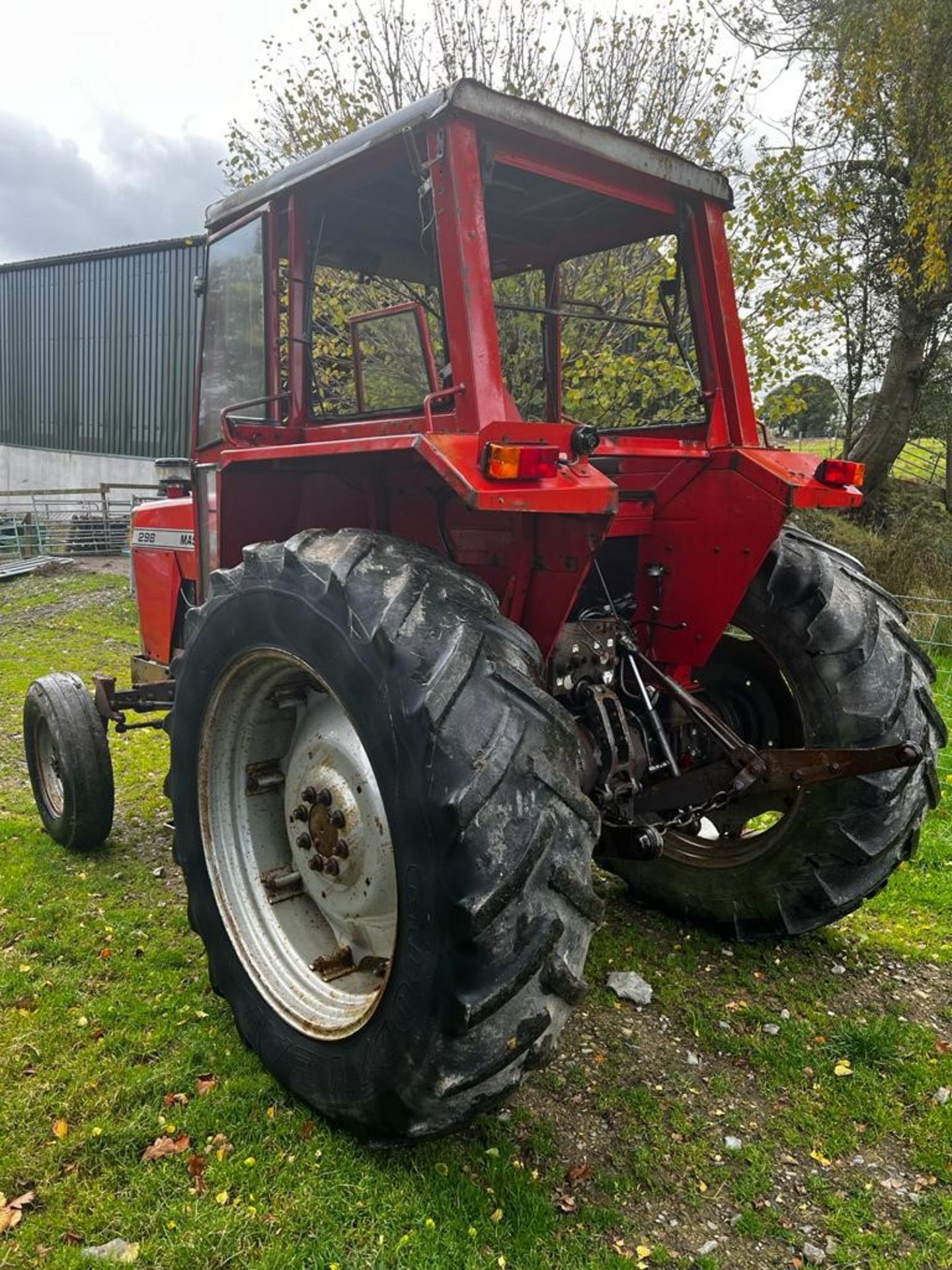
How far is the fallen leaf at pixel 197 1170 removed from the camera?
2.37m

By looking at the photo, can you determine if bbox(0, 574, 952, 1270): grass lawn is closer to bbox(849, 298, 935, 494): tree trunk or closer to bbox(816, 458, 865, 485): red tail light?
bbox(816, 458, 865, 485): red tail light

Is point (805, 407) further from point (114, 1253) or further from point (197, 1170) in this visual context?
point (114, 1253)

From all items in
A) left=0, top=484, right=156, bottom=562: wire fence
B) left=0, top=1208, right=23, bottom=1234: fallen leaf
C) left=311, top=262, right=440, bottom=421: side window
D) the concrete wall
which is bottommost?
left=0, top=1208, right=23, bottom=1234: fallen leaf

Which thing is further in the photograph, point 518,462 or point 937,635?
point 937,635

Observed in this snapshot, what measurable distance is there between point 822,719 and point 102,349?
21683 millimetres

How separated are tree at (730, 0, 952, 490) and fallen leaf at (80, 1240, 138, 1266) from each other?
9245mm

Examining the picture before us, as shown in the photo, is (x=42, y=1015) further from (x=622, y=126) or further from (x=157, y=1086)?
(x=622, y=126)

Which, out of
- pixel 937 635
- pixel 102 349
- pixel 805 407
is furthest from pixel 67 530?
pixel 937 635

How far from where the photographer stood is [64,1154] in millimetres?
2461

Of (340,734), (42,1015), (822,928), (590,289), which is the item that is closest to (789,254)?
(590,289)

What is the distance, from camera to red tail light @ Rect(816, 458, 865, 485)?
9.34 feet

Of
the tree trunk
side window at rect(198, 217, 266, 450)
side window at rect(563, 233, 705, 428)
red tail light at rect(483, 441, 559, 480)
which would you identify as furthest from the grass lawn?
the tree trunk

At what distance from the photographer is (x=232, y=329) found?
11.7ft

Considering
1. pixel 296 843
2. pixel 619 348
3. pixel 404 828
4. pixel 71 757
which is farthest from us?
pixel 619 348
